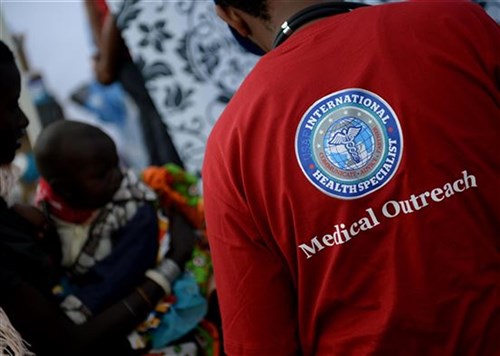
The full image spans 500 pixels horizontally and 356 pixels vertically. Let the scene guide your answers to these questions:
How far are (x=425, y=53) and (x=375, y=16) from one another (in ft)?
0.29

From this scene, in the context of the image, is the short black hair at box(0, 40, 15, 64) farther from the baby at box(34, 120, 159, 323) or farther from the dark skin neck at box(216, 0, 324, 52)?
the dark skin neck at box(216, 0, 324, 52)

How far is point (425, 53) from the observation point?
834 mm

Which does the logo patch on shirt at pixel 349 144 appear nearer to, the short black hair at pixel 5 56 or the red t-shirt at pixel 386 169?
the red t-shirt at pixel 386 169

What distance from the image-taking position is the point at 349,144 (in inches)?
32.7

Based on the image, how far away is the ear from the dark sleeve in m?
0.54

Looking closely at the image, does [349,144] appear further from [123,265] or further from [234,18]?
[123,265]

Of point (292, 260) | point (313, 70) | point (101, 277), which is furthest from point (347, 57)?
point (101, 277)

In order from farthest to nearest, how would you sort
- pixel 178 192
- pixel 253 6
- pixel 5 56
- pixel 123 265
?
pixel 178 192 < pixel 123 265 < pixel 5 56 < pixel 253 6

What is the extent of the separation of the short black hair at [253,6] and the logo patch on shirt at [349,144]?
0.64 feet

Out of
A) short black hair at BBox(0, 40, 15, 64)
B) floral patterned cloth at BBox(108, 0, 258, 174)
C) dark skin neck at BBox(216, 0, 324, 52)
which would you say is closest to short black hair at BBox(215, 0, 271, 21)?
dark skin neck at BBox(216, 0, 324, 52)

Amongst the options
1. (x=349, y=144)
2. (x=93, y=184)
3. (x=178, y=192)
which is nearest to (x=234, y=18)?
(x=349, y=144)

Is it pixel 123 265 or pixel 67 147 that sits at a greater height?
pixel 67 147

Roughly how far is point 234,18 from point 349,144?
31 cm

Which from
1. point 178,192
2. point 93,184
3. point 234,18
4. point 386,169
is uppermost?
point 234,18
